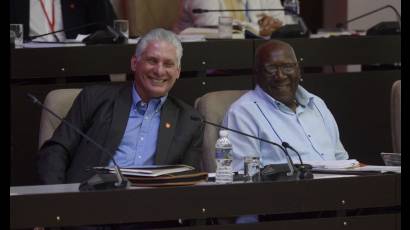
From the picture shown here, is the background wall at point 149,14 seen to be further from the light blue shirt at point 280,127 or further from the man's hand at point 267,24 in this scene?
the light blue shirt at point 280,127

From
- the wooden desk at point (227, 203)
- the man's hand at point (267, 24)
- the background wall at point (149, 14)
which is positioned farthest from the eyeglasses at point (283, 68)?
the background wall at point (149, 14)

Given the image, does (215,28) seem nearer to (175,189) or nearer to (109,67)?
(109,67)

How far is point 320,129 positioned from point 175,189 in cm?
190

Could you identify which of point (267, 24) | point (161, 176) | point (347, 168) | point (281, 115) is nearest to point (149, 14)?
point (267, 24)

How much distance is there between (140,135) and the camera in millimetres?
5496

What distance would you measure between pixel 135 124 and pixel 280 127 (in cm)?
72

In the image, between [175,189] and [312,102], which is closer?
[175,189]

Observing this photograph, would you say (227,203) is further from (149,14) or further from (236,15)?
(149,14)

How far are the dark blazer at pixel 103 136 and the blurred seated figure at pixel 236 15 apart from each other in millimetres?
2402

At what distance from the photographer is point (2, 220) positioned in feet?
12.4

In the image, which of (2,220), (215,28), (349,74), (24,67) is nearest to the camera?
(2,220)

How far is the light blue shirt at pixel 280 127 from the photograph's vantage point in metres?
5.52

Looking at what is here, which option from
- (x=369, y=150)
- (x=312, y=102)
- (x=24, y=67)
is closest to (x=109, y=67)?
(x=24, y=67)

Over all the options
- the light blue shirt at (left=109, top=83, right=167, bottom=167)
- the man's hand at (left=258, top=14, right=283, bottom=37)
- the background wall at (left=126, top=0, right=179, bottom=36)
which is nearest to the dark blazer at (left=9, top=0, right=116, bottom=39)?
the background wall at (left=126, top=0, right=179, bottom=36)
